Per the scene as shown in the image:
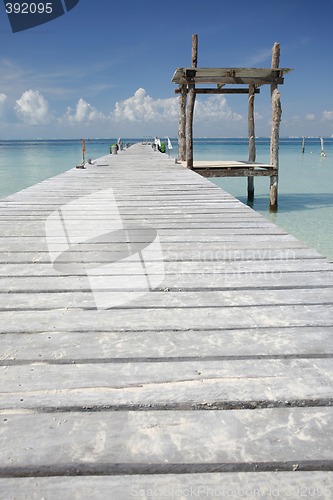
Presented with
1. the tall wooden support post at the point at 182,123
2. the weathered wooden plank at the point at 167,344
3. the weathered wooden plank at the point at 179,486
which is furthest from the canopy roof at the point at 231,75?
the weathered wooden plank at the point at 179,486

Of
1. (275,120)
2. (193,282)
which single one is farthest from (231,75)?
(193,282)

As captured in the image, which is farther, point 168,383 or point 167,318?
point 167,318

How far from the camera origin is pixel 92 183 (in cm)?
785

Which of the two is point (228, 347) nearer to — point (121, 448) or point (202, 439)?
point (202, 439)

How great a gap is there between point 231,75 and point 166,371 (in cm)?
1086

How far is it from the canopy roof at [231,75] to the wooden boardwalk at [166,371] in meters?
8.53

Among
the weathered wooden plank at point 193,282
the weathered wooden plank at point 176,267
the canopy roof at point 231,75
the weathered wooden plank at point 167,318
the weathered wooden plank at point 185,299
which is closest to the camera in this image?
the weathered wooden plank at point 167,318

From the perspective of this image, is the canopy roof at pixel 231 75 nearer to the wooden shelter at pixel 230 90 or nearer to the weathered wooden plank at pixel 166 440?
the wooden shelter at pixel 230 90

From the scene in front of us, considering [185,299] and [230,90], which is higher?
[230,90]

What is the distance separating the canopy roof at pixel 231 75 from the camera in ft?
35.2

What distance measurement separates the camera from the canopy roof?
35.2 ft

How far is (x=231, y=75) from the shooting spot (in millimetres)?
10984

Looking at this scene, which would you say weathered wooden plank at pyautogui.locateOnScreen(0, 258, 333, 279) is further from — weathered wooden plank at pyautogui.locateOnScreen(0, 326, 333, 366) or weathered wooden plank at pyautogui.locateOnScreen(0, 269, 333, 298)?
weathered wooden plank at pyautogui.locateOnScreen(0, 326, 333, 366)

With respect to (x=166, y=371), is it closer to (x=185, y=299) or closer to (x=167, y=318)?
(x=167, y=318)
